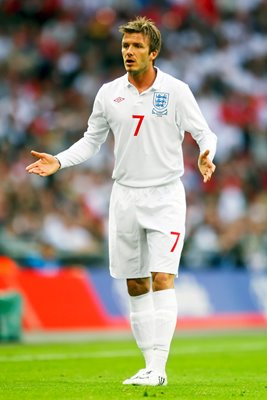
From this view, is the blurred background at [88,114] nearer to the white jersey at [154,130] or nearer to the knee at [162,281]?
the white jersey at [154,130]

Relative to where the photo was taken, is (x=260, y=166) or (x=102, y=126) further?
(x=260, y=166)

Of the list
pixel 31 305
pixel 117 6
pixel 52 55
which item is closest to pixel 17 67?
pixel 52 55

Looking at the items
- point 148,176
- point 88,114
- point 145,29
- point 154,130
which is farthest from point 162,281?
point 88,114

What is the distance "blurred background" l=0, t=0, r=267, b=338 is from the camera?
19.8 meters

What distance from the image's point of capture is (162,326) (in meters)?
8.93

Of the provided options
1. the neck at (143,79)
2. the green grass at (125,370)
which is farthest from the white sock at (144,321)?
the neck at (143,79)

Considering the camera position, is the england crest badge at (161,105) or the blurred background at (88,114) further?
the blurred background at (88,114)

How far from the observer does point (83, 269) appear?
1892 centimetres

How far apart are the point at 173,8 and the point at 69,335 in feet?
35.0

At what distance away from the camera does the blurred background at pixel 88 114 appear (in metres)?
19.8

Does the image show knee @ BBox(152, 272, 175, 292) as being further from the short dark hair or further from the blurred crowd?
the blurred crowd

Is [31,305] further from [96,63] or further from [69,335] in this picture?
[96,63]

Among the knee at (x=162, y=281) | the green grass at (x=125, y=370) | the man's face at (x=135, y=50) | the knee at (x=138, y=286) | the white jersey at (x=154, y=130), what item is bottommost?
the green grass at (x=125, y=370)

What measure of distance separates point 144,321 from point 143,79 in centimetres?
188
